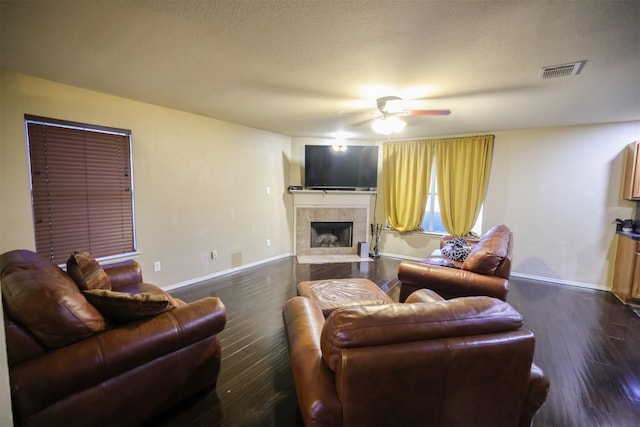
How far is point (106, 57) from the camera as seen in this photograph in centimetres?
214

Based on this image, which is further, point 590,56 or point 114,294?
point 590,56

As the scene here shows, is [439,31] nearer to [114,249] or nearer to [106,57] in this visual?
[106,57]

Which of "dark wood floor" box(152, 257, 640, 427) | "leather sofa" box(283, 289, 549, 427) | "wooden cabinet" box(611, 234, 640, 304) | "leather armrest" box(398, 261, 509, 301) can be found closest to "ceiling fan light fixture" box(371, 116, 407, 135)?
"leather armrest" box(398, 261, 509, 301)

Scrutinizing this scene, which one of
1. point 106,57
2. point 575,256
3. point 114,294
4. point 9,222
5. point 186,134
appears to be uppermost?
point 106,57

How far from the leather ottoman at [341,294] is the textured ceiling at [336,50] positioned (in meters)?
1.91

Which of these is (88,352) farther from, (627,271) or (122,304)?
(627,271)

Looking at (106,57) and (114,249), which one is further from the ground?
(106,57)

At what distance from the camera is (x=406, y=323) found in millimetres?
1098

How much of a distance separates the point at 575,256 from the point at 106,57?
238 inches

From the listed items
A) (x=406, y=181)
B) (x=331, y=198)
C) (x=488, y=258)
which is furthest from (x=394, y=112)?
(x=331, y=198)

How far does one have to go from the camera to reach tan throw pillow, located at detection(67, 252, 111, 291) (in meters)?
1.76

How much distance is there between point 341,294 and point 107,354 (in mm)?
1694

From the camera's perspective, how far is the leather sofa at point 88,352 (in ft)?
4.08

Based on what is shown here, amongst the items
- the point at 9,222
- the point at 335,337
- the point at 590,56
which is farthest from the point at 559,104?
the point at 9,222
